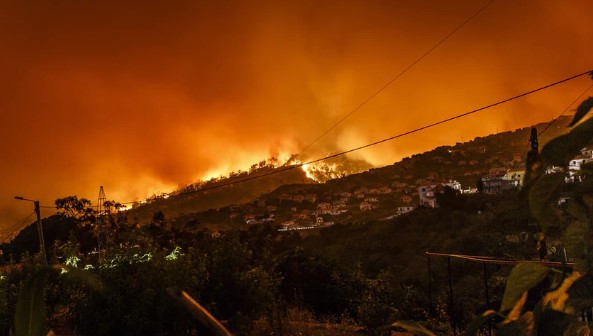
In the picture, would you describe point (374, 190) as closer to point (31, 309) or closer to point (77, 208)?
point (77, 208)

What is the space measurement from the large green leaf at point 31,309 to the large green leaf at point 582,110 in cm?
39

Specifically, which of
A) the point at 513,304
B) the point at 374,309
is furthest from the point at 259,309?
the point at 513,304

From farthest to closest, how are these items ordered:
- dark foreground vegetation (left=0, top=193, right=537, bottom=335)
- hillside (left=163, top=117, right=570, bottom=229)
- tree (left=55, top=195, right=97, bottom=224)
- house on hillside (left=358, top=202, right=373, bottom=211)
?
1. house on hillside (left=358, top=202, right=373, bottom=211)
2. hillside (left=163, top=117, right=570, bottom=229)
3. tree (left=55, top=195, right=97, bottom=224)
4. dark foreground vegetation (left=0, top=193, right=537, bottom=335)

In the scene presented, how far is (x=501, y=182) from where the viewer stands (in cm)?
3347

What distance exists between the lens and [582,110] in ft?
1.25

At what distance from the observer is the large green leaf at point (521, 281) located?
0.44 m

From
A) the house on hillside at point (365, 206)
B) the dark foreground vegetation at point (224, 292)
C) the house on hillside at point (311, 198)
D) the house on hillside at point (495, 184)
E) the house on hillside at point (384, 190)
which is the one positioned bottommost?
the dark foreground vegetation at point (224, 292)

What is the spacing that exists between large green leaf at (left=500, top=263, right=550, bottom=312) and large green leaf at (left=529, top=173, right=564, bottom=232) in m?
0.06

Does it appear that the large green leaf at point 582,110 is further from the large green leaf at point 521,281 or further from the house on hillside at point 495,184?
the house on hillside at point 495,184

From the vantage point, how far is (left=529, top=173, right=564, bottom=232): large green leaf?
39cm

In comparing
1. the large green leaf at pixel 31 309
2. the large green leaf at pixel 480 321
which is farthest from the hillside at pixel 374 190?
the large green leaf at pixel 480 321

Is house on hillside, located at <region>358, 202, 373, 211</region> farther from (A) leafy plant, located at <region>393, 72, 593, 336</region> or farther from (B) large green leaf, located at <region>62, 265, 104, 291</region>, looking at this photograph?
(B) large green leaf, located at <region>62, 265, 104, 291</region>

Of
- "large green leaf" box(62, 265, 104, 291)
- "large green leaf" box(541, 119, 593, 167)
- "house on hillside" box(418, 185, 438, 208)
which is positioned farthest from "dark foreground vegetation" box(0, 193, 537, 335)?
"house on hillside" box(418, 185, 438, 208)

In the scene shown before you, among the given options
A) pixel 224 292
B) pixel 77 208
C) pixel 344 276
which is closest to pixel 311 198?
pixel 77 208
